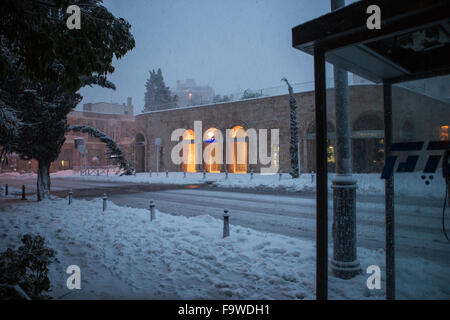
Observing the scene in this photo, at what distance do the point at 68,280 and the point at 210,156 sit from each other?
30310 millimetres

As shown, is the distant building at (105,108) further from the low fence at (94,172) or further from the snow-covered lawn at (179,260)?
the snow-covered lawn at (179,260)

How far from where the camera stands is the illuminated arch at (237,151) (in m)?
32.1

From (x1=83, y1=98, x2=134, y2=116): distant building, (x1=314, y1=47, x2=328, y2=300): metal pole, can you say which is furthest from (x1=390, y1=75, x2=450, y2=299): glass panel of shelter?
(x1=83, y1=98, x2=134, y2=116): distant building

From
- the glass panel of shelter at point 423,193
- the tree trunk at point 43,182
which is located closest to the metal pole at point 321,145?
the glass panel of shelter at point 423,193

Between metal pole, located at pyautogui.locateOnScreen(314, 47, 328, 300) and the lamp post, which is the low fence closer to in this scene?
the lamp post

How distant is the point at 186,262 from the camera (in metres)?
5.39

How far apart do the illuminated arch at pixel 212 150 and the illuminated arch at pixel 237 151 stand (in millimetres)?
1326

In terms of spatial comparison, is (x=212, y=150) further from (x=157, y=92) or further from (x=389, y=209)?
(x=157, y=92)

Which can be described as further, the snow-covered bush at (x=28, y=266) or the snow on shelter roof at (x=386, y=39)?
the snow-covered bush at (x=28, y=266)

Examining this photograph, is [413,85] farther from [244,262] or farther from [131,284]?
[131,284]

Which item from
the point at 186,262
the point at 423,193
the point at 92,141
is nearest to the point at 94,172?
the point at 92,141

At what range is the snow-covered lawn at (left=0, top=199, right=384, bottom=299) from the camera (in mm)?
4180

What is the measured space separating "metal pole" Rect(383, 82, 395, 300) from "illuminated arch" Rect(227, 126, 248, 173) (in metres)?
27.8

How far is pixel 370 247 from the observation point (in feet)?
20.0
